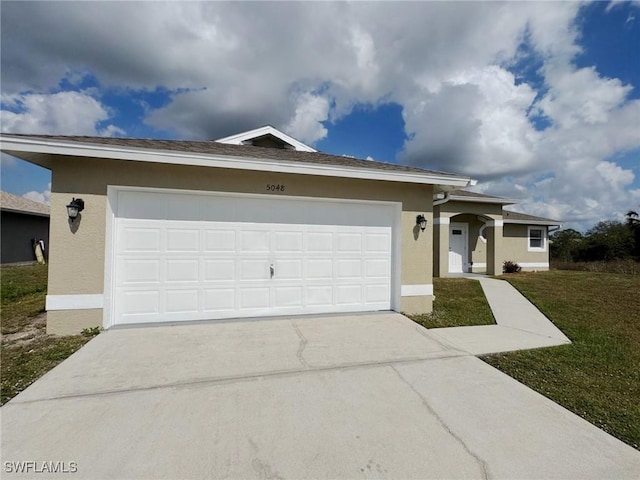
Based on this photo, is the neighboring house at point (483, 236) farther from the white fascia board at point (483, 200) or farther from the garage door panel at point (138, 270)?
the garage door panel at point (138, 270)

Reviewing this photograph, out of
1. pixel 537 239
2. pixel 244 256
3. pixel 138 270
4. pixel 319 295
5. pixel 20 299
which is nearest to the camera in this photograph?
pixel 138 270

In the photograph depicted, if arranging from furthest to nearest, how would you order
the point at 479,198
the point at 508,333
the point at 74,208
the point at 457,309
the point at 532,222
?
the point at 532,222
the point at 479,198
the point at 457,309
the point at 508,333
the point at 74,208

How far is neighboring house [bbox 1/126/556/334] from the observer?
493 cm

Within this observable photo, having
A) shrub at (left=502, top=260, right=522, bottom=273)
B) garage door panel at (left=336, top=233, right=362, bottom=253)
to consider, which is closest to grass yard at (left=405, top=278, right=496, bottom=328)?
garage door panel at (left=336, top=233, right=362, bottom=253)

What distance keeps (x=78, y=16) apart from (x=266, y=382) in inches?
316

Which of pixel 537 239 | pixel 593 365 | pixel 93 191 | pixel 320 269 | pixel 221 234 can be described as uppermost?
pixel 93 191

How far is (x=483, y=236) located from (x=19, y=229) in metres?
25.9

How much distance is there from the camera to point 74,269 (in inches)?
194

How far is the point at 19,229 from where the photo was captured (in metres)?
16.3

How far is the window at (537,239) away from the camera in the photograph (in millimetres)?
16266

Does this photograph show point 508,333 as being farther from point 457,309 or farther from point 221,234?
point 221,234

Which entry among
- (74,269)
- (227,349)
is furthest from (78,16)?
(227,349)

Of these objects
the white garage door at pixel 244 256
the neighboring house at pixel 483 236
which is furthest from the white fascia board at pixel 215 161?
the neighboring house at pixel 483 236

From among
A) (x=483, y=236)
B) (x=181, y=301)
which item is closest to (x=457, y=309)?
(x=181, y=301)
